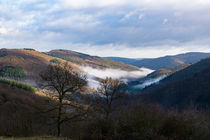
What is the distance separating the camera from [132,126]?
2481 cm

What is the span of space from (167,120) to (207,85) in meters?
173

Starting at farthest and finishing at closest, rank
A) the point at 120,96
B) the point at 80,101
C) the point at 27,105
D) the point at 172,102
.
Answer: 1. the point at 172,102
2. the point at 27,105
3. the point at 120,96
4. the point at 80,101

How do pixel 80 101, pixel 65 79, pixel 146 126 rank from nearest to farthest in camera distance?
pixel 146 126 < pixel 65 79 < pixel 80 101

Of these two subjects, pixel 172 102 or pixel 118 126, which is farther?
pixel 172 102

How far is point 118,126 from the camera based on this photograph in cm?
2525

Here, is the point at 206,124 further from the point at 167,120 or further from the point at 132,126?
the point at 132,126

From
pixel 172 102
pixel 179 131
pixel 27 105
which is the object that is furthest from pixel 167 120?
pixel 172 102

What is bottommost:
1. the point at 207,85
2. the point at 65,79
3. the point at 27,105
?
the point at 27,105

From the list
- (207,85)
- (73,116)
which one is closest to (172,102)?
(207,85)

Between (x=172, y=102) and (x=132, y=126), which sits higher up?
(x=132, y=126)

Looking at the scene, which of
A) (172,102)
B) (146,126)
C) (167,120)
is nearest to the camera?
(146,126)

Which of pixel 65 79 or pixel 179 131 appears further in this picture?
pixel 65 79

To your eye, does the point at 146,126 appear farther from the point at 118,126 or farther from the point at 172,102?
the point at 172,102

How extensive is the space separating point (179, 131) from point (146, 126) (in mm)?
4156
